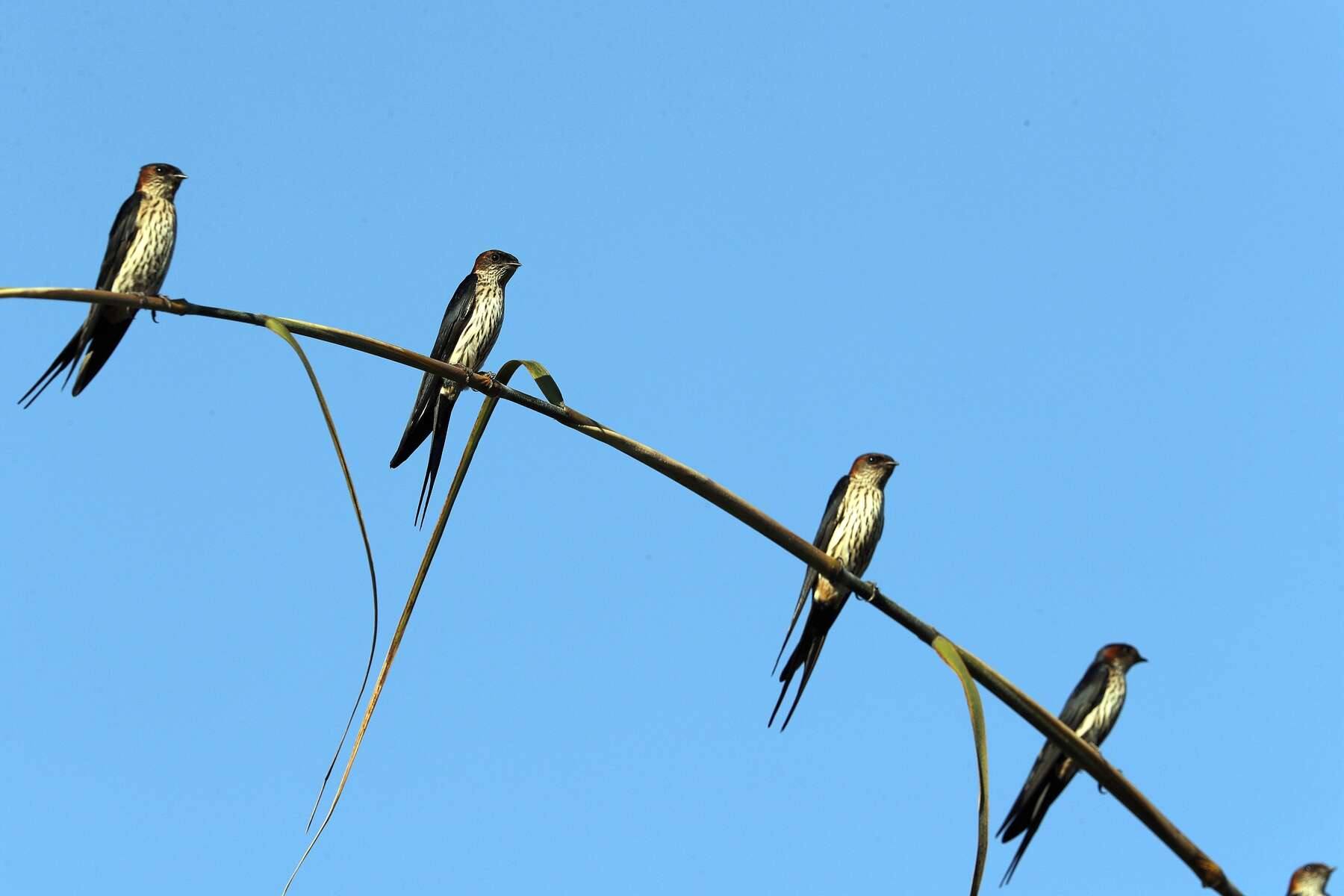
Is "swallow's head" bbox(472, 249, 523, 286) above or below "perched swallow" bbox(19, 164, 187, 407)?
above

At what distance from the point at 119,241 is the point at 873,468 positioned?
16.6 ft

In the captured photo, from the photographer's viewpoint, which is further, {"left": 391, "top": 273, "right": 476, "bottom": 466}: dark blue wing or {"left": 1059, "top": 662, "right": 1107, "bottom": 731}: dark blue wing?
{"left": 1059, "top": 662, "right": 1107, "bottom": 731}: dark blue wing

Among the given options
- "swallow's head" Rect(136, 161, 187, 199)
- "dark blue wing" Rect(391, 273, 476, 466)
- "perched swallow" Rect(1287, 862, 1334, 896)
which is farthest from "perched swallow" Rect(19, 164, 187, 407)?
"perched swallow" Rect(1287, 862, 1334, 896)

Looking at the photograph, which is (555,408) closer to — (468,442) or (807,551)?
(468,442)

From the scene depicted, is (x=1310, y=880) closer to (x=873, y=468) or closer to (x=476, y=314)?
(x=873, y=468)

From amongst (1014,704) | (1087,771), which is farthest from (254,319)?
(1087,771)

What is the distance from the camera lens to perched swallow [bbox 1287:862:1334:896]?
31.6 feet

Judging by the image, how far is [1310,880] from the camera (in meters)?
9.72

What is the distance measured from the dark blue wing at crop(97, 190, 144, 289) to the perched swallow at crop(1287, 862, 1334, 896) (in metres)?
8.34

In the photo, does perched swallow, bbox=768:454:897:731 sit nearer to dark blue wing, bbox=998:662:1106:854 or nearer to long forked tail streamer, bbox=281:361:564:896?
dark blue wing, bbox=998:662:1106:854

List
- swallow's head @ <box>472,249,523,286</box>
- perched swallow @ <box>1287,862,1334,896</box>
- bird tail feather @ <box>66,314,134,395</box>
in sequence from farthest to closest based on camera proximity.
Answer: swallow's head @ <box>472,249,523,286</box>, perched swallow @ <box>1287,862,1334,896</box>, bird tail feather @ <box>66,314,134,395</box>

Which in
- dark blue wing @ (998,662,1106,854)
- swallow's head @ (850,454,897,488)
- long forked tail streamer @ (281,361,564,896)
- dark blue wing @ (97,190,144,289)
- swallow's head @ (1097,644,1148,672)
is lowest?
long forked tail streamer @ (281,361,564,896)

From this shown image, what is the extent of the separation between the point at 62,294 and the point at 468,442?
50.6 inches

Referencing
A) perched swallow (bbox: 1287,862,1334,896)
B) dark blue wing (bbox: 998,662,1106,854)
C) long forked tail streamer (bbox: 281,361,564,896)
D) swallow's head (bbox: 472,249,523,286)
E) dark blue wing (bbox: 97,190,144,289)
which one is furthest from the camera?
swallow's head (bbox: 472,249,523,286)
